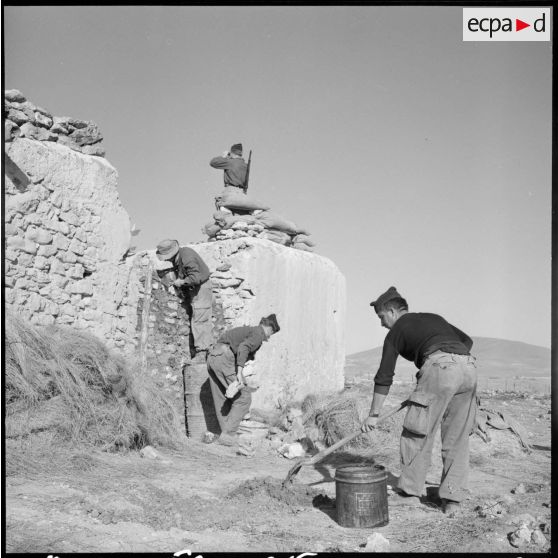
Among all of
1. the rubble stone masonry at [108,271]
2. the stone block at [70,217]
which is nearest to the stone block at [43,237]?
the rubble stone masonry at [108,271]

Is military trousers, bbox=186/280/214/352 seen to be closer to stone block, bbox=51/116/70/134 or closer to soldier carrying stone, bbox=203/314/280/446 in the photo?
soldier carrying stone, bbox=203/314/280/446

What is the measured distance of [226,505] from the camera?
4.50 meters

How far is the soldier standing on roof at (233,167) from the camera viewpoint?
9.51 meters

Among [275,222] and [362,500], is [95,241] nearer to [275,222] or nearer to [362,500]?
[275,222]

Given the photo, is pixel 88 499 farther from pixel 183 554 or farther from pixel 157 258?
pixel 157 258

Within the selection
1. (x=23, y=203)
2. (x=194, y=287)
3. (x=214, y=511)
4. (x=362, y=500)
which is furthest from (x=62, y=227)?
(x=362, y=500)

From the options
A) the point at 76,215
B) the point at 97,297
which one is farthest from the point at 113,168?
the point at 97,297

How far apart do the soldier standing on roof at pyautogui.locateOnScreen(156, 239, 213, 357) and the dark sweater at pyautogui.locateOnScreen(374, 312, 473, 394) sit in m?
3.66

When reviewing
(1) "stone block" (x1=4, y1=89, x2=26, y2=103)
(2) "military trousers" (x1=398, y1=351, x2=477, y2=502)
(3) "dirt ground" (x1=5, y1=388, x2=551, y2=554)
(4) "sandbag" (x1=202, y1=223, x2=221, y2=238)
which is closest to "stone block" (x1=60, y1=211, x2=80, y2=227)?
(1) "stone block" (x1=4, y1=89, x2=26, y2=103)

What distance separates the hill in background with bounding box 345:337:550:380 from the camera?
1091 inches

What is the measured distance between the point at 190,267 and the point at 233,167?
7.25 ft

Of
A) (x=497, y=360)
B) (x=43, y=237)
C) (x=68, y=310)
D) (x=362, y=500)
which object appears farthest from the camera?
(x=497, y=360)

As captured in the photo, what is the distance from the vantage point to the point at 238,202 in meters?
9.12

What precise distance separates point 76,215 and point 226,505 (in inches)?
155
